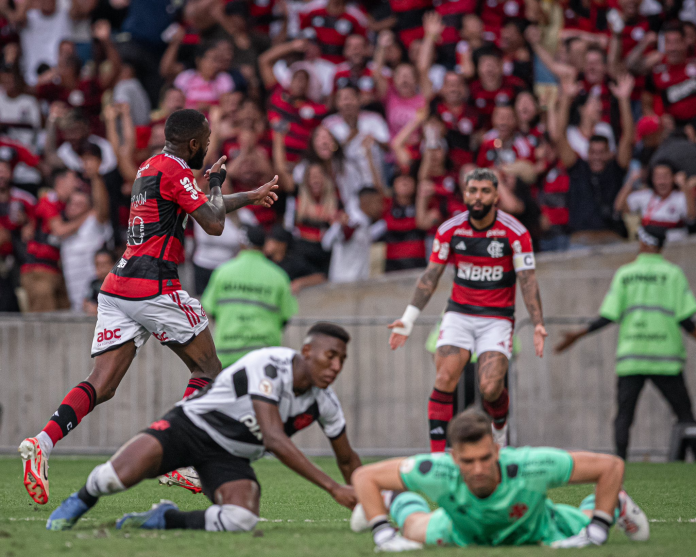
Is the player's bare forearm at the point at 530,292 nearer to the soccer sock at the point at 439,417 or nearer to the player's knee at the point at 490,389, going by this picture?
the player's knee at the point at 490,389

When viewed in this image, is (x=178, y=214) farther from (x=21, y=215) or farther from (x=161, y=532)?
(x=21, y=215)

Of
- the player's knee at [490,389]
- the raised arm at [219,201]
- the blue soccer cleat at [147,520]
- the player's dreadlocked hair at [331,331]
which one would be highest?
the raised arm at [219,201]

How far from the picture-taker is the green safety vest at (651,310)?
11500 mm

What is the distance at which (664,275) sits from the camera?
1152 cm

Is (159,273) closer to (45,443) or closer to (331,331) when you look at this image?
(45,443)

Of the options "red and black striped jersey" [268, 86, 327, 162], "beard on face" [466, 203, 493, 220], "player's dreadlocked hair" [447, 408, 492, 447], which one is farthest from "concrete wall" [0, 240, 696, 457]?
"player's dreadlocked hair" [447, 408, 492, 447]

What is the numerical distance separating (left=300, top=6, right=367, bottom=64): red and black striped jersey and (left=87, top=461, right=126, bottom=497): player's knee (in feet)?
39.0

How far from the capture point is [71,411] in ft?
22.6

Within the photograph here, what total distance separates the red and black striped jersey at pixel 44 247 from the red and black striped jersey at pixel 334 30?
5.06m

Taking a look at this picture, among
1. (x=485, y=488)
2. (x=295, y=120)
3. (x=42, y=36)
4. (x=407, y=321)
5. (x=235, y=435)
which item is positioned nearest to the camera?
(x=485, y=488)

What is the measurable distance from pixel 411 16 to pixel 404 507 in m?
12.6

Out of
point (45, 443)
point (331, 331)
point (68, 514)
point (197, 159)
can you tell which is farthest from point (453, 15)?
point (68, 514)

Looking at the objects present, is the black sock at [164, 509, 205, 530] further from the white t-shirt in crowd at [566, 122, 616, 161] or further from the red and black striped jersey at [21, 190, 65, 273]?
the white t-shirt in crowd at [566, 122, 616, 161]

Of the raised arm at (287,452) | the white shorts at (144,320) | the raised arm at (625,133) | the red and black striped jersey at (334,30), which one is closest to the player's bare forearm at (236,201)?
the white shorts at (144,320)
